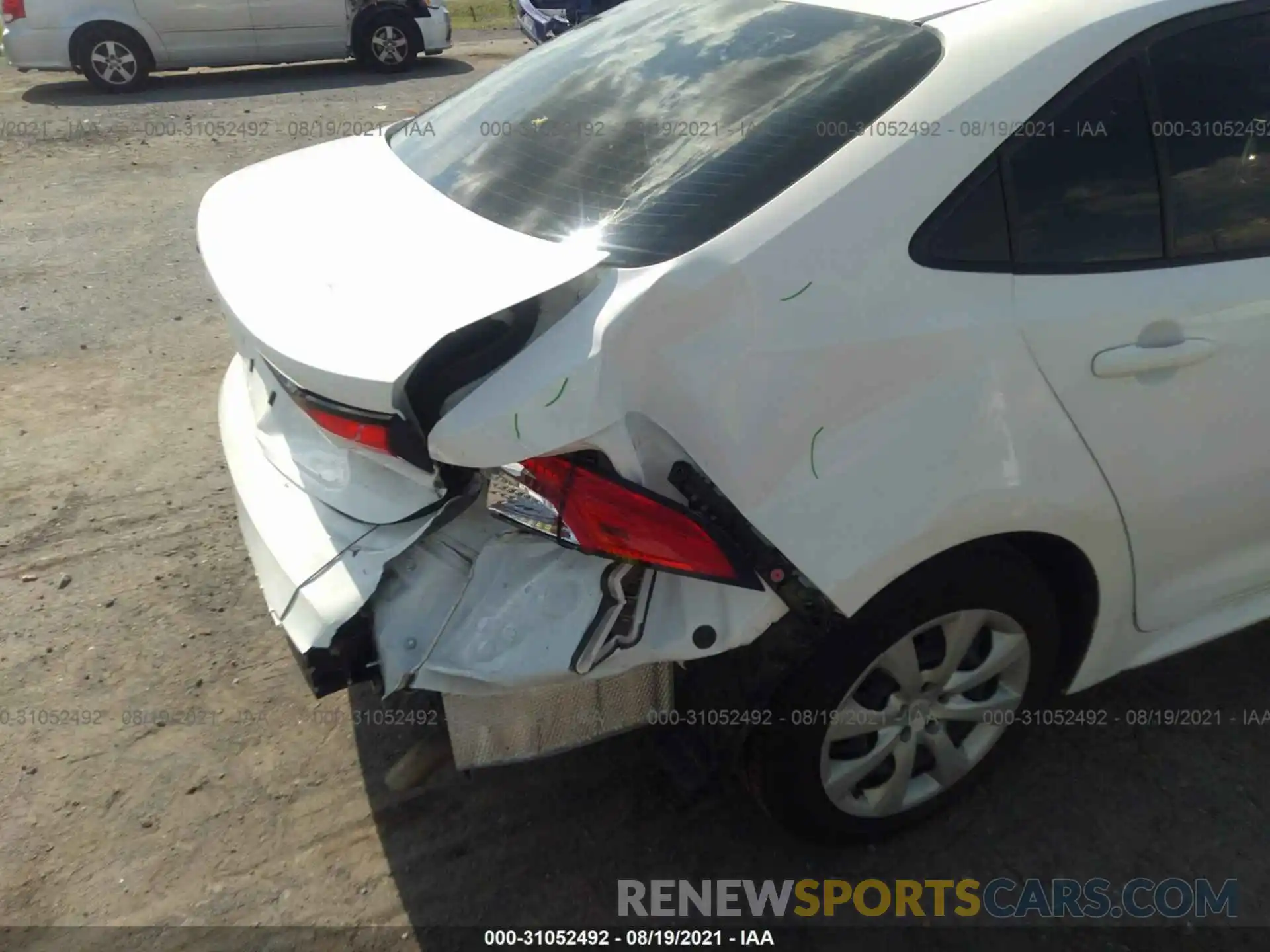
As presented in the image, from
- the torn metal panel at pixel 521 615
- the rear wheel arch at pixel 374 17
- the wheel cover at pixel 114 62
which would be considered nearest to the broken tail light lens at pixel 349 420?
the torn metal panel at pixel 521 615

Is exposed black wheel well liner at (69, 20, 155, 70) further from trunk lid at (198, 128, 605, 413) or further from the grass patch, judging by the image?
trunk lid at (198, 128, 605, 413)

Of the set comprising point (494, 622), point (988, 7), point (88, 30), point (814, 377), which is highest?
point (988, 7)

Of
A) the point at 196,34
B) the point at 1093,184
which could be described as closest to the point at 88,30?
the point at 196,34

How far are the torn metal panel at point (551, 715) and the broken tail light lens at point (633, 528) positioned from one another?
293mm

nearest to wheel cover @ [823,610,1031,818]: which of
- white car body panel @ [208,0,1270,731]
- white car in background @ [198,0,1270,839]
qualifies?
white car in background @ [198,0,1270,839]

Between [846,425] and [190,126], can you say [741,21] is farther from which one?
[190,126]

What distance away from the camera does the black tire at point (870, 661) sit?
2.06 metres

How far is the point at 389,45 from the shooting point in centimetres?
1244

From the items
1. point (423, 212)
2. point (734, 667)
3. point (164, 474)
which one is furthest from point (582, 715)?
point (164, 474)

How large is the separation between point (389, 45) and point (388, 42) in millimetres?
32

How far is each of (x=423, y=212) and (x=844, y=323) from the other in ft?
3.29

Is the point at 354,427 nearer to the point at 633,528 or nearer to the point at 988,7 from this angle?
the point at 633,528

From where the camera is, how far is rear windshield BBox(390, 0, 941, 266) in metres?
2.02

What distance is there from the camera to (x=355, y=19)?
12.1m
